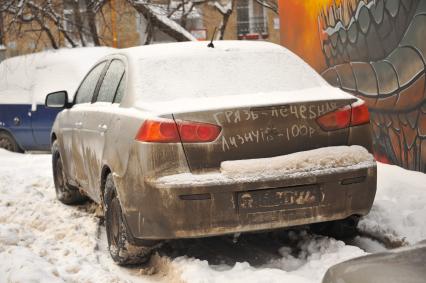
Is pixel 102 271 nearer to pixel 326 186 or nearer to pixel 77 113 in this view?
pixel 326 186

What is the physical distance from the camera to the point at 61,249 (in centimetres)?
464

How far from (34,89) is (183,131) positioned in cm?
843

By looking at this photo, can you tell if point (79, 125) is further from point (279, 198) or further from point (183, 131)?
point (279, 198)

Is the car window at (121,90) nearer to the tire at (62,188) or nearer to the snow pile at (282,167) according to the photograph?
the snow pile at (282,167)

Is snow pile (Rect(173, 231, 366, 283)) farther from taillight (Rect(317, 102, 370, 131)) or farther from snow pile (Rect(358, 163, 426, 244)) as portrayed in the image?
taillight (Rect(317, 102, 370, 131))

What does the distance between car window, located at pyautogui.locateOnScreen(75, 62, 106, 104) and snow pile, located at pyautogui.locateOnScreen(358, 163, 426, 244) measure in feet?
8.84

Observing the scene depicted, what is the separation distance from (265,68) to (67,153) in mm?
2535

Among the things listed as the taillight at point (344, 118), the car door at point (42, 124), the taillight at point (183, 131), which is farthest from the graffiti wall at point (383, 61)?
the car door at point (42, 124)

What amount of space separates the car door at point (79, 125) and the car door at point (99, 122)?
0.47ft

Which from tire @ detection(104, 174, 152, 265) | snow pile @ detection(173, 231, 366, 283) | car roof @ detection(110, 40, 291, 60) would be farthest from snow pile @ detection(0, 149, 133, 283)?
car roof @ detection(110, 40, 291, 60)

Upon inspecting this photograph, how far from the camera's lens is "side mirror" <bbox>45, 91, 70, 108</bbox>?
6238 millimetres

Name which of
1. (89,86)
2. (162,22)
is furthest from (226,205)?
(162,22)

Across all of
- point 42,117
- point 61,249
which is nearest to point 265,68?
point 61,249

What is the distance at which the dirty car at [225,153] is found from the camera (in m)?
3.77
